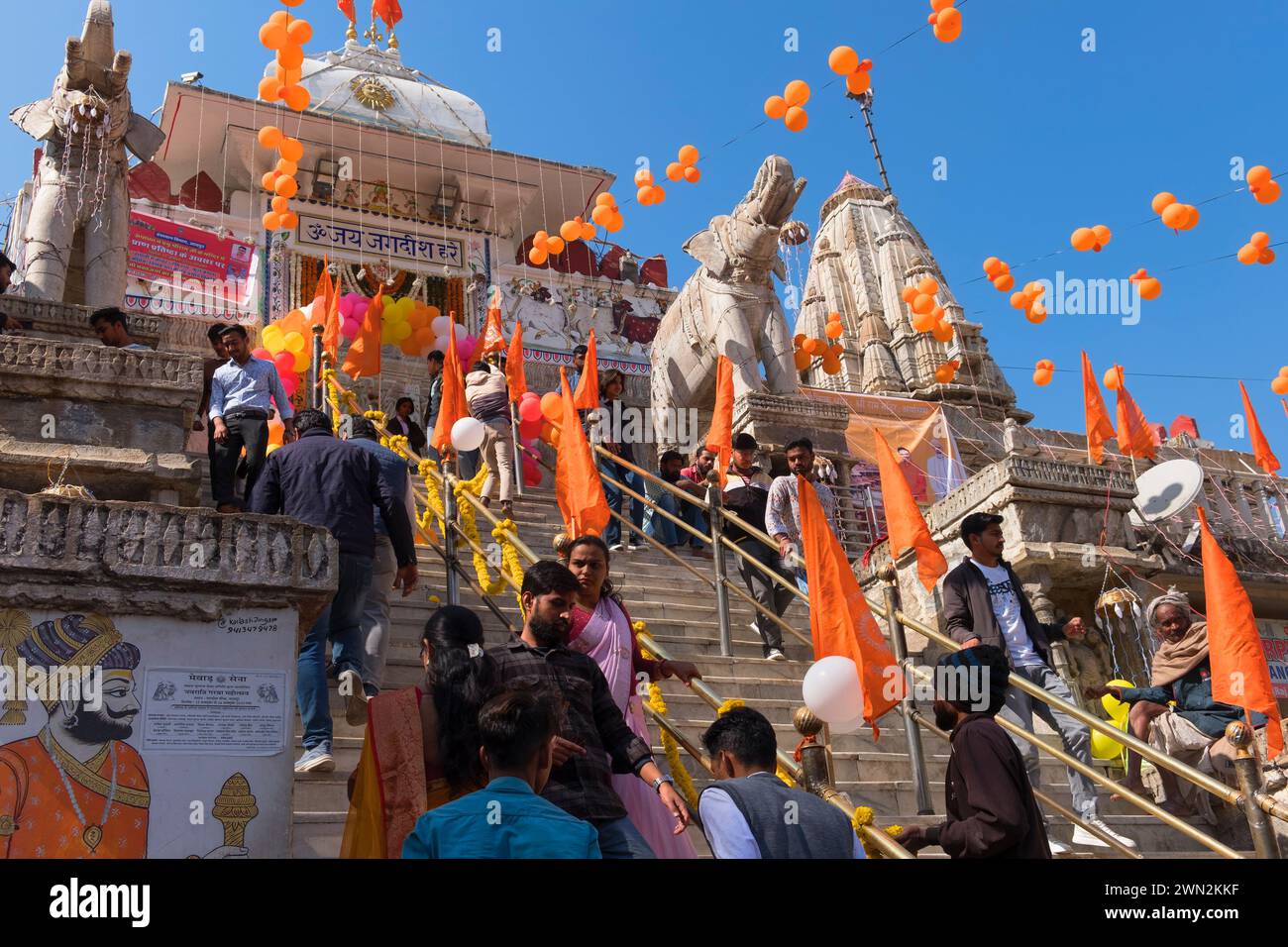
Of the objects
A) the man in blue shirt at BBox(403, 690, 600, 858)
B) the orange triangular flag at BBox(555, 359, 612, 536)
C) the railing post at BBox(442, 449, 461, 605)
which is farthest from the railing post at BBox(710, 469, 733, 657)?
the man in blue shirt at BBox(403, 690, 600, 858)

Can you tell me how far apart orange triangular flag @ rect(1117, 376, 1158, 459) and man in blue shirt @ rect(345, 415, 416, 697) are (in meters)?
11.3

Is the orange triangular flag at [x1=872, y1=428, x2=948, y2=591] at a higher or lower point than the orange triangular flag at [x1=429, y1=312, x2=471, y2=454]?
lower

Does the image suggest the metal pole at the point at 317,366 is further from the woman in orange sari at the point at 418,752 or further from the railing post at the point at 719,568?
the woman in orange sari at the point at 418,752

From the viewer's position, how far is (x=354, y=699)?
5.07 m

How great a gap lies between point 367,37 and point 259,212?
18.2ft

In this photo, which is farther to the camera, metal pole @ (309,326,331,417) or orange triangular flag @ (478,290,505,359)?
orange triangular flag @ (478,290,505,359)

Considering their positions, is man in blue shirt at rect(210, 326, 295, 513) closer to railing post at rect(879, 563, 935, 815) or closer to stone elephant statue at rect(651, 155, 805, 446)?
railing post at rect(879, 563, 935, 815)

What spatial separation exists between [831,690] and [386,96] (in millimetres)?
19410

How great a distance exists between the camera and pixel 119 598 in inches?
161

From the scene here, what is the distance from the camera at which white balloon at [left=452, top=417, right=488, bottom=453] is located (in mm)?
8930

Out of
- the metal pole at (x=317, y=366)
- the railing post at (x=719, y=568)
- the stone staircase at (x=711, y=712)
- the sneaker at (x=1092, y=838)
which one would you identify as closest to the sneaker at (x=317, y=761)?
the stone staircase at (x=711, y=712)

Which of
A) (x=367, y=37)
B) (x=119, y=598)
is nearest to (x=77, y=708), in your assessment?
(x=119, y=598)

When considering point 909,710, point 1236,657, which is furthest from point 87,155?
point 1236,657

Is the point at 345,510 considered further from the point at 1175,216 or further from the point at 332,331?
the point at 1175,216
